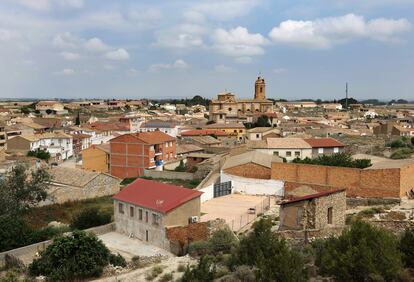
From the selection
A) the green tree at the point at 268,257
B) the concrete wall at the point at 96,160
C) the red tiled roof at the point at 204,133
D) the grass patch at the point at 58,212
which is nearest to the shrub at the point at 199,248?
the green tree at the point at 268,257

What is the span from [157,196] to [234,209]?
6924 millimetres

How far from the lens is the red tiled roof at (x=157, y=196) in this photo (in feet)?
80.8

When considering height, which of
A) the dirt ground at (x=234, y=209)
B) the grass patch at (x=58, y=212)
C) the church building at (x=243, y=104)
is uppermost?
the church building at (x=243, y=104)

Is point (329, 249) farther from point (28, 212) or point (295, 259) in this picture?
point (28, 212)

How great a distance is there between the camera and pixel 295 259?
45.1ft

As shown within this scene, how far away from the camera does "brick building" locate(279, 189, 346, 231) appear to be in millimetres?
21453

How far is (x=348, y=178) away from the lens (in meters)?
31.4

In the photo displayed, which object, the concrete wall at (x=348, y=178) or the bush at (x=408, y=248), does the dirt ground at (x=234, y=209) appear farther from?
the bush at (x=408, y=248)

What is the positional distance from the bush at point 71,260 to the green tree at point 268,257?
6664 millimetres

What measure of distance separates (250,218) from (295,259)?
46.9 ft

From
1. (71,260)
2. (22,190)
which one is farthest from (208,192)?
(71,260)

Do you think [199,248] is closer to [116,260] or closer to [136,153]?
[116,260]

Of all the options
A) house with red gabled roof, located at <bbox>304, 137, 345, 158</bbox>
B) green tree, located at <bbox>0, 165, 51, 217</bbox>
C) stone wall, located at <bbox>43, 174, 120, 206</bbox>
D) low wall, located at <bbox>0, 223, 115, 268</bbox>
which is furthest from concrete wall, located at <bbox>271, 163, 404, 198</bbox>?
house with red gabled roof, located at <bbox>304, 137, 345, 158</bbox>

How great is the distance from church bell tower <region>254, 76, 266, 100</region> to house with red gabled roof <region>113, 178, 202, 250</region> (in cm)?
10612
